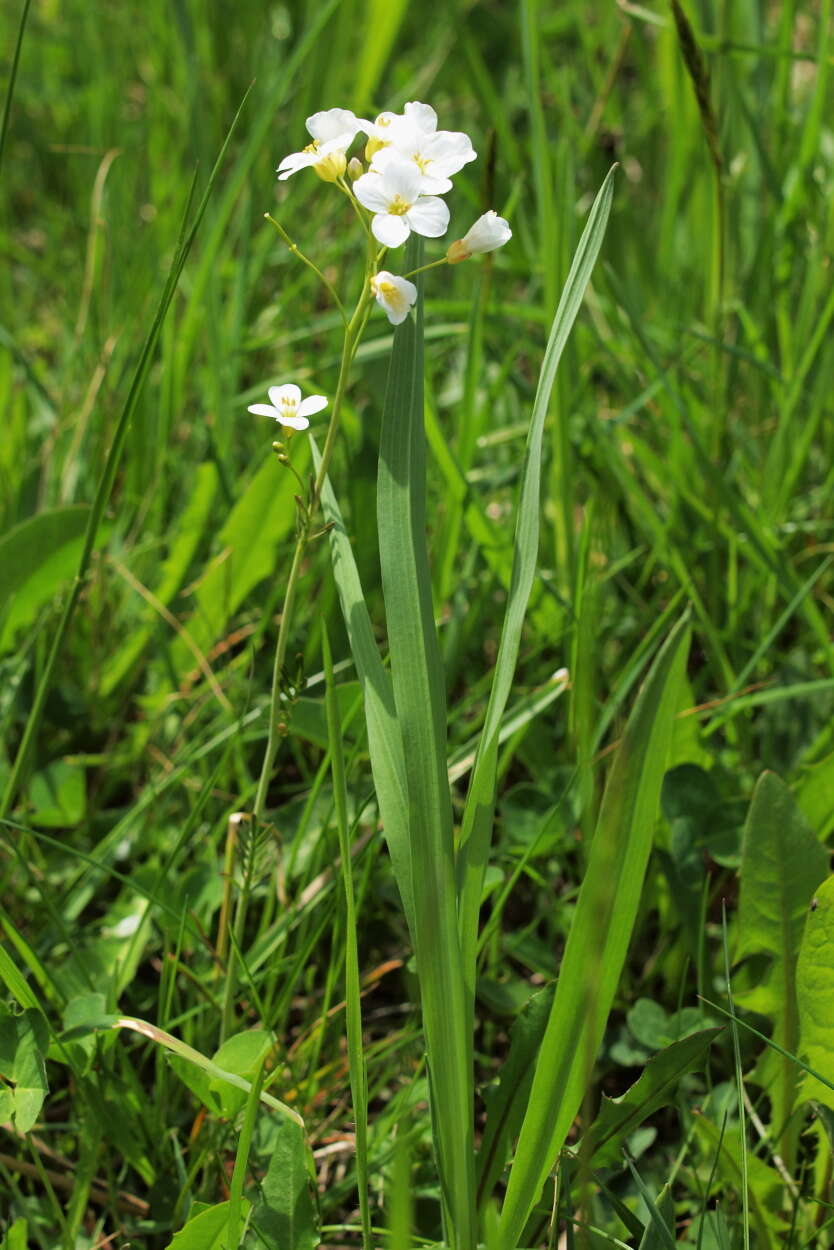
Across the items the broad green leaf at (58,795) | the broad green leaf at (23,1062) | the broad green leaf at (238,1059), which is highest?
the broad green leaf at (23,1062)

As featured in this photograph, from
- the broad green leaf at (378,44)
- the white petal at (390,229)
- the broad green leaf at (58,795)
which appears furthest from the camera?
the broad green leaf at (378,44)

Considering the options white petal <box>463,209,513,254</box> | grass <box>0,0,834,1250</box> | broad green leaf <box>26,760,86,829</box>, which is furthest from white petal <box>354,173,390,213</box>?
broad green leaf <box>26,760,86,829</box>

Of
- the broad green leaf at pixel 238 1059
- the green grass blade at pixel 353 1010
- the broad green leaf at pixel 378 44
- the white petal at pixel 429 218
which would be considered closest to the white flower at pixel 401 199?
the white petal at pixel 429 218

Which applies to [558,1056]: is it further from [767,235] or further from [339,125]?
[767,235]

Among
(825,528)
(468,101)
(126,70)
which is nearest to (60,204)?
(126,70)

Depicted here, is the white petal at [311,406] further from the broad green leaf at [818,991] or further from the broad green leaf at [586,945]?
the broad green leaf at [818,991]

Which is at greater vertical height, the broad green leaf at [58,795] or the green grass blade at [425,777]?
the green grass blade at [425,777]

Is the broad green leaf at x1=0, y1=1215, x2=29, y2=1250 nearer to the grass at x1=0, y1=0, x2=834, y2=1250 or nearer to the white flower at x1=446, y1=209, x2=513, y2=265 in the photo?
the grass at x1=0, y1=0, x2=834, y2=1250

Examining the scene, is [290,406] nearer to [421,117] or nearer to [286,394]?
[286,394]
